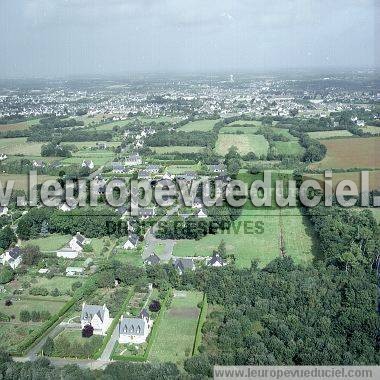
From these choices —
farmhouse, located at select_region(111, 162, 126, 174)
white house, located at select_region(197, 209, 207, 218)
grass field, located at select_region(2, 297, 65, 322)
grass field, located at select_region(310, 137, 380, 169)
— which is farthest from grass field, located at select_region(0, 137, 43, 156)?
grass field, located at select_region(2, 297, 65, 322)

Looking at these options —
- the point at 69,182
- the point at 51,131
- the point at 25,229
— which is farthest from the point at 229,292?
the point at 51,131

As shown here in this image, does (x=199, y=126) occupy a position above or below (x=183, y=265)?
above

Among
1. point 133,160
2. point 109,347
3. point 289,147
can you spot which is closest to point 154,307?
point 109,347

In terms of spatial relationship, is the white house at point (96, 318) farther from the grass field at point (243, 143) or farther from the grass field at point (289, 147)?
the grass field at point (289, 147)

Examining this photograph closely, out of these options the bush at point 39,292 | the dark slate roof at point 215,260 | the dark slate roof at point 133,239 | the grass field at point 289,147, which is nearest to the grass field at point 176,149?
the grass field at point 289,147

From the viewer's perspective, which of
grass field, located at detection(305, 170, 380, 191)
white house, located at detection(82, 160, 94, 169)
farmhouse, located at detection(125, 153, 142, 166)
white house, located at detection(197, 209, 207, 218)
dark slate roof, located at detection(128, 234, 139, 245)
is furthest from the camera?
farmhouse, located at detection(125, 153, 142, 166)

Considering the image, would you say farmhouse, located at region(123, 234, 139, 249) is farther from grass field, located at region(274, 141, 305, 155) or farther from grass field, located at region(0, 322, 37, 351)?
grass field, located at region(274, 141, 305, 155)

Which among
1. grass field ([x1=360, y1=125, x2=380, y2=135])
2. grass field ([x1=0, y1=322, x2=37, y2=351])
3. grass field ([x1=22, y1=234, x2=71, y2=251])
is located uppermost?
grass field ([x1=360, y1=125, x2=380, y2=135])

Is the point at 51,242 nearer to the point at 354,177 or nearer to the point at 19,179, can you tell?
the point at 19,179
